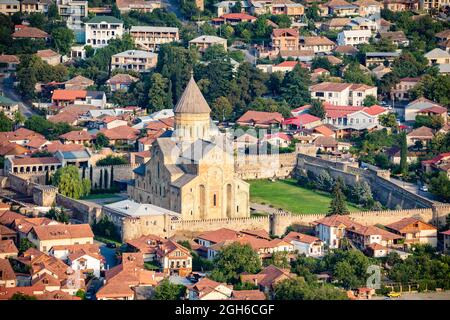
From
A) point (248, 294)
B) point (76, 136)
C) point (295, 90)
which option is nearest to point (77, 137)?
point (76, 136)

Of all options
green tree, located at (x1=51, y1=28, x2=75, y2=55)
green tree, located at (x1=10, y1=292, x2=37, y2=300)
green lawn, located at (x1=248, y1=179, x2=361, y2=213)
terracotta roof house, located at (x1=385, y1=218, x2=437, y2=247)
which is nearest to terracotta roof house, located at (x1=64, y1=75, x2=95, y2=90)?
green tree, located at (x1=51, y1=28, x2=75, y2=55)

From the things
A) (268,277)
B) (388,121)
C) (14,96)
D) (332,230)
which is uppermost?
(268,277)

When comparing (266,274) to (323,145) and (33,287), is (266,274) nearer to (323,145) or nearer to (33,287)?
(33,287)

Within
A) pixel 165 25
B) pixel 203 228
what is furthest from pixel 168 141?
pixel 165 25

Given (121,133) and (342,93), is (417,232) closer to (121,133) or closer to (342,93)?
(121,133)

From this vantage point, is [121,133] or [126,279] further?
[121,133]

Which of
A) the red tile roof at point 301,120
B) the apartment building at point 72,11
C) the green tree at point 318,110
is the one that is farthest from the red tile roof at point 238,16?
the red tile roof at point 301,120

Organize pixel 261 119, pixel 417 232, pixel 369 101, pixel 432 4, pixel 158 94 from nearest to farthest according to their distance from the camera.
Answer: pixel 417 232 → pixel 261 119 → pixel 158 94 → pixel 369 101 → pixel 432 4
